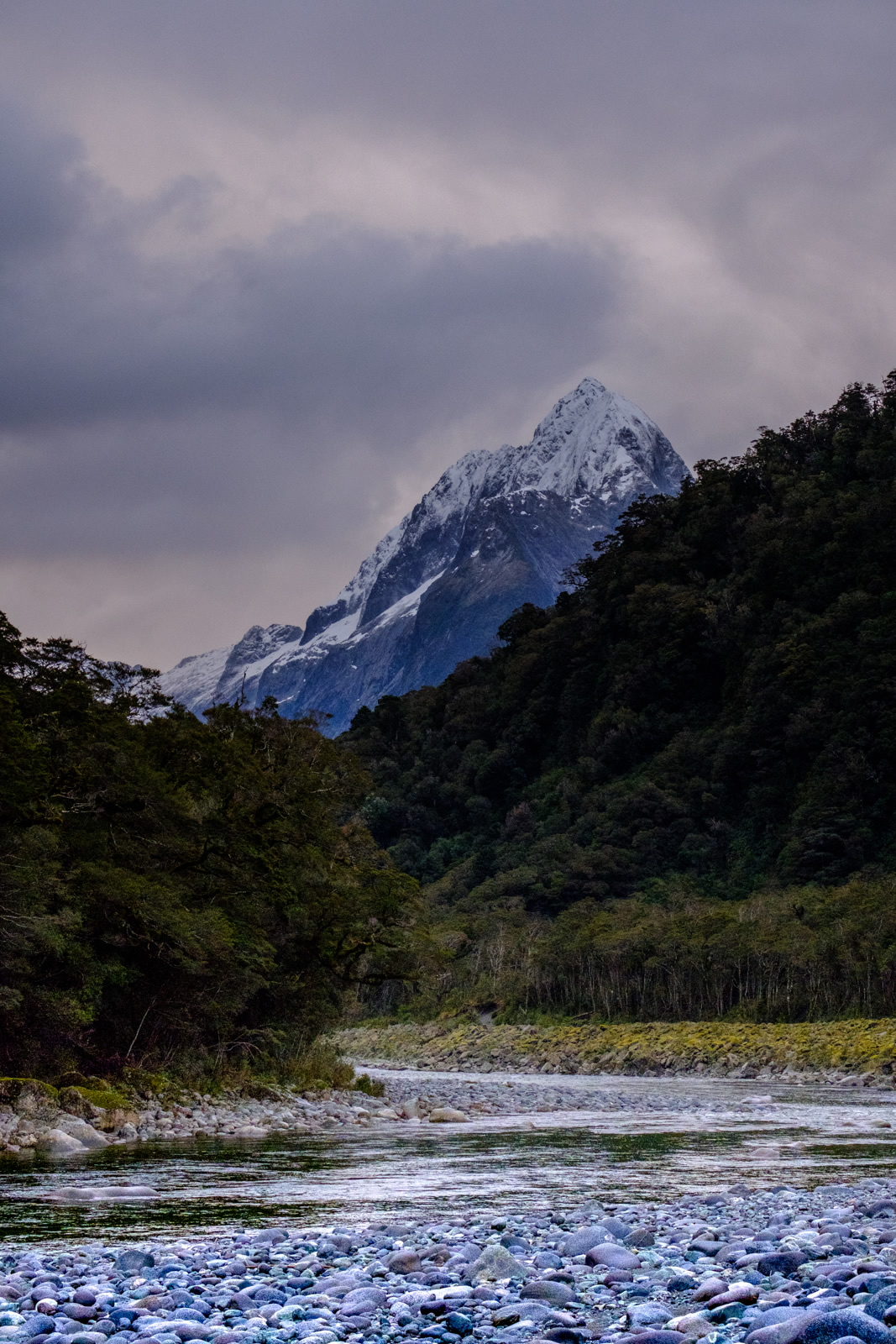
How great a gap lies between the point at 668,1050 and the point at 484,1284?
1915 inches

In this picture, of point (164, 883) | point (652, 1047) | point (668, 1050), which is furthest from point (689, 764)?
point (164, 883)

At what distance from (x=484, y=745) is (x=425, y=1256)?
397 ft

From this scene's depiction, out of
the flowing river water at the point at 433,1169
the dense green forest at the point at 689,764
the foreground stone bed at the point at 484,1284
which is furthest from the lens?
the dense green forest at the point at 689,764

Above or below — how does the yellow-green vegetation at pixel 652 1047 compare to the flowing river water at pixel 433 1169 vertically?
below

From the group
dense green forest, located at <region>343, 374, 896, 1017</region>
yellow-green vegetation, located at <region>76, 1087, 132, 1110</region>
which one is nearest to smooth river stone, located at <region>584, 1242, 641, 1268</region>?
yellow-green vegetation, located at <region>76, 1087, 132, 1110</region>

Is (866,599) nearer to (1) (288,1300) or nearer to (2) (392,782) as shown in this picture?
(2) (392,782)

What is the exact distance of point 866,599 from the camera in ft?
312

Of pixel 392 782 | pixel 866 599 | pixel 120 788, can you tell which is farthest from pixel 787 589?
pixel 120 788

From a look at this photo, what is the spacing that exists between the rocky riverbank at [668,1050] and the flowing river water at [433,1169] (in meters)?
18.1

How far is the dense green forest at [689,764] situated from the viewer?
6638cm

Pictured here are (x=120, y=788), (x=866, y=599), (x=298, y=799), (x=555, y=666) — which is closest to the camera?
(x=120, y=788)

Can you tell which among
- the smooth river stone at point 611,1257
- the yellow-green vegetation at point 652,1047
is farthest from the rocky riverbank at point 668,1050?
the smooth river stone at point 611,1257

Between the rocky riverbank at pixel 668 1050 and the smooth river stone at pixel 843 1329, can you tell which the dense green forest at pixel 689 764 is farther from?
the smooth river stone at pixel 843 1329

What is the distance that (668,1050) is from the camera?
52781 millimetres
